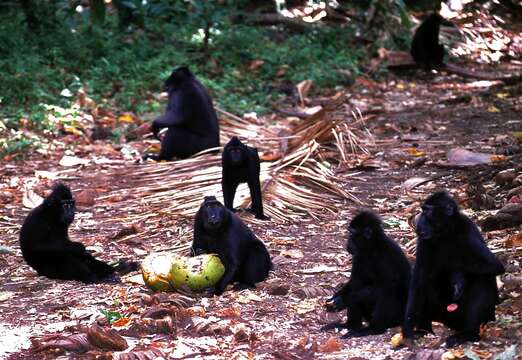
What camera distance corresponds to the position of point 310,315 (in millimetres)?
6102

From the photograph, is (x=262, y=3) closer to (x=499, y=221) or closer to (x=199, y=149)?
(x=199, y=149)

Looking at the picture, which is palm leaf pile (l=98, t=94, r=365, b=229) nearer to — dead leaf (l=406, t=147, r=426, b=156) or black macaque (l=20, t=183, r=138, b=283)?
dead leaf (l=406, t=147, r=426, b=156)

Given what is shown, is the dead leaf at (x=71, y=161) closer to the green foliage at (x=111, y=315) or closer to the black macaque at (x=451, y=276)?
the green foliage at (x=111, y=315)

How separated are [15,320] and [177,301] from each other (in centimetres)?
111

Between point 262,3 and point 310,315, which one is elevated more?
point 262,3

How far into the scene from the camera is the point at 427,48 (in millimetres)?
17156

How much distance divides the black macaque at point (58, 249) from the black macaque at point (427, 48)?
11.0 metres

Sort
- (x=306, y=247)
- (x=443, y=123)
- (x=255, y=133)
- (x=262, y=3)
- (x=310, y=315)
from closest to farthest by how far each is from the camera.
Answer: (x=310, y=315) → (x=306, y=247) → (x=255, y=133) → (x=443, y=123) → (x=262, y=3)

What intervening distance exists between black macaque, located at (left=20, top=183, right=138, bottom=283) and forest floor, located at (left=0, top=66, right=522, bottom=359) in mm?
129

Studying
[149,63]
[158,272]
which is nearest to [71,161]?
[149,63]

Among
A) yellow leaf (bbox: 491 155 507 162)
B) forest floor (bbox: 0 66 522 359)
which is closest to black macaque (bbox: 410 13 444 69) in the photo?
forest floor (bbox: 0 66 522 359)

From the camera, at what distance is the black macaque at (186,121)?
443 inches

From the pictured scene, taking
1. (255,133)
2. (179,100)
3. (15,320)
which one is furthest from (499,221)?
(179,100)

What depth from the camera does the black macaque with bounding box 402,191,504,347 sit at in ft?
17.0
